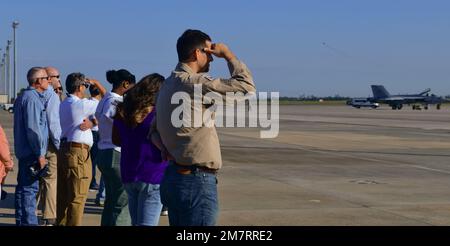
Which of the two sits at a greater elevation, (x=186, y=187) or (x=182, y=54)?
(x=182, y=54)

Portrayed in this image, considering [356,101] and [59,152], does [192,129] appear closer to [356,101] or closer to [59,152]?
[59,152]

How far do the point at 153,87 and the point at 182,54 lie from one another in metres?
0.96

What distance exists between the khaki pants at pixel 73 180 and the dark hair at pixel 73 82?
59 centimetres

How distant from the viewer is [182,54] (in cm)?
401

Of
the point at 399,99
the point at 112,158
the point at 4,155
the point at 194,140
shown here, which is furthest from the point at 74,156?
the point at 399,99

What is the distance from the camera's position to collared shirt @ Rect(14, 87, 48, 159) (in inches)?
263

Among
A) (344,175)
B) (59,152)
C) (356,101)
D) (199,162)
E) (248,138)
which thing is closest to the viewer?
(199,162)

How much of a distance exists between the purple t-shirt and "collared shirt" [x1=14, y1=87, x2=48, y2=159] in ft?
6.21

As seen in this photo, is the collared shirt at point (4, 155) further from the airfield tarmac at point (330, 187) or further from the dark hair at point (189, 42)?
the airfield tarmac at point (330, 187)

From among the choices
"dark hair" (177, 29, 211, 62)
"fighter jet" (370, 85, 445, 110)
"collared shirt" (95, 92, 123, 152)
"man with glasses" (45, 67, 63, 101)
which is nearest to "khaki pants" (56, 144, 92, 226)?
"collared shirt" (95, 92, 123, 152)

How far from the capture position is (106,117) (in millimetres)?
6258

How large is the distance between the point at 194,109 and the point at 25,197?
3.56 meters

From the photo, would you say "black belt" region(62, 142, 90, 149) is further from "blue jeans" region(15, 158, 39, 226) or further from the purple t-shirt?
the purple t-shirt

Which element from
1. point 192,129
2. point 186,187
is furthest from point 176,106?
point 186,187
